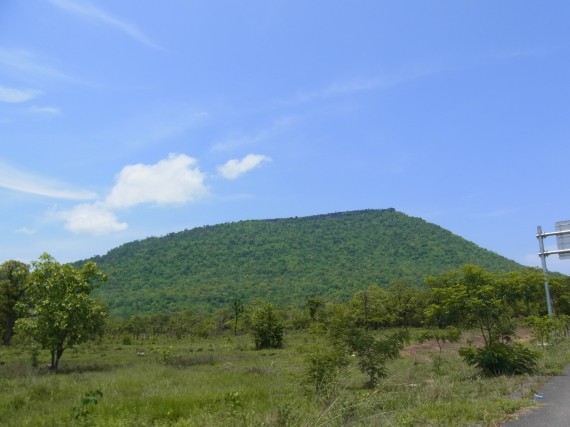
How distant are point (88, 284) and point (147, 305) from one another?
254ft

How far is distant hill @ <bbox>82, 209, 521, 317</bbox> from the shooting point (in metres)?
100

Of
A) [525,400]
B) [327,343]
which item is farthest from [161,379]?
[525,400]

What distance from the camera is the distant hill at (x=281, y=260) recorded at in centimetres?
10012

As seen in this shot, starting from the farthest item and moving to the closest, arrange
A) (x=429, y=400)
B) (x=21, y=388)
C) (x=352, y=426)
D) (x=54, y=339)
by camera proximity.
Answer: (x=54, y=339) → (x=21, y=388) → (x=429, y=400) → (x=352, y=426)

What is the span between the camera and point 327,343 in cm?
1400

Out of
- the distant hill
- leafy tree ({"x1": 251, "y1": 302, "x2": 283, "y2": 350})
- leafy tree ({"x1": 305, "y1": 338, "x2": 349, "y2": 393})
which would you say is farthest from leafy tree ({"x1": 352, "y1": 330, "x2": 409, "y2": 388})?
the distant hill

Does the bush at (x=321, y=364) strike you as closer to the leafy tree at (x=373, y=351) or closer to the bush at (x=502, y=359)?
the leafy tree at (x=373, y=351)

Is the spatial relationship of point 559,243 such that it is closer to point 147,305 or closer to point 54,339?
point 54,339

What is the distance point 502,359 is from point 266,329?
2792cm

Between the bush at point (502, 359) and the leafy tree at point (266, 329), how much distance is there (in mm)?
27129

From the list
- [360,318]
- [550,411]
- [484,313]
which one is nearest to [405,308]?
[360,318]

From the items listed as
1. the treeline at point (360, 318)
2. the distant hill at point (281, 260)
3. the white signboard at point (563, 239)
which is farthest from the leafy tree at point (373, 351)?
the distant hill at point (281, 260)

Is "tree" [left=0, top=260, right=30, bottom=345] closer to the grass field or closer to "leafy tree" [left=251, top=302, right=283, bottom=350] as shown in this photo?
"leafy tree" [left=251, top=302, right=283, bottom=350]

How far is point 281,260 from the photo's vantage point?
127 metres
